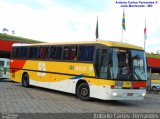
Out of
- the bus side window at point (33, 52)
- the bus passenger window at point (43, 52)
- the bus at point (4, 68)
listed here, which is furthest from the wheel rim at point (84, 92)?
the bus at point (4, 68)

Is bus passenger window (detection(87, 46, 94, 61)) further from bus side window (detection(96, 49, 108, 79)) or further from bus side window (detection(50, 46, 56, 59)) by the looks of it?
bus side window (detection(50, 46, 56, 59))

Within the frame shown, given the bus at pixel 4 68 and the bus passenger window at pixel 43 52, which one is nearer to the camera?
the bus passenger window at pixel 43 52

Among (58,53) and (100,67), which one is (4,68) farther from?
(100,67)

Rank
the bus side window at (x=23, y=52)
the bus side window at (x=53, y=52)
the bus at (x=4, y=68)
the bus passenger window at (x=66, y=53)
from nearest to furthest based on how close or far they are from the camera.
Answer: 1. the bus passenger window at (x=66, y=53)
2. the bus side window at (x=53, y=52)
3. the bus side window at (x=23, y=52)
4. the bus at (x=4, y=68)

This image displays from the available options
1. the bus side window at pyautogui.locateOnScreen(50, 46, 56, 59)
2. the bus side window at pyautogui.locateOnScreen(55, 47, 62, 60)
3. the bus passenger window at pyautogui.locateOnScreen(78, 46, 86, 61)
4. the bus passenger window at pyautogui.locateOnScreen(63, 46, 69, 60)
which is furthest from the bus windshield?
the bus side window at pyautogui.locateOnScreen(50, 46, 56, 59)

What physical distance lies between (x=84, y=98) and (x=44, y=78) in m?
4.56

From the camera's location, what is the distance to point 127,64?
1798 cm

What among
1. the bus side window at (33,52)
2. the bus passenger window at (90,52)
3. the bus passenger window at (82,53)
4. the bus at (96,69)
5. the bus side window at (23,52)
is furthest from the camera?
Answer: the bus side window at (23,52)

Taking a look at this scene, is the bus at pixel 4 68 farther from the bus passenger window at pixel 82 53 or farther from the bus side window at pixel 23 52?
the bus passenger window at pixel 82 53

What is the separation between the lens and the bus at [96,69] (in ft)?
57.0

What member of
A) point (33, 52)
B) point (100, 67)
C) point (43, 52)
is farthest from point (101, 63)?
point (33, 52)

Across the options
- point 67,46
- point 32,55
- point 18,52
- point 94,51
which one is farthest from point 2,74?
point 94,51

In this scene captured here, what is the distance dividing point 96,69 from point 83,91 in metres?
1.55

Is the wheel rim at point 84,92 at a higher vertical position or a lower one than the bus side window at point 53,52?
lower
